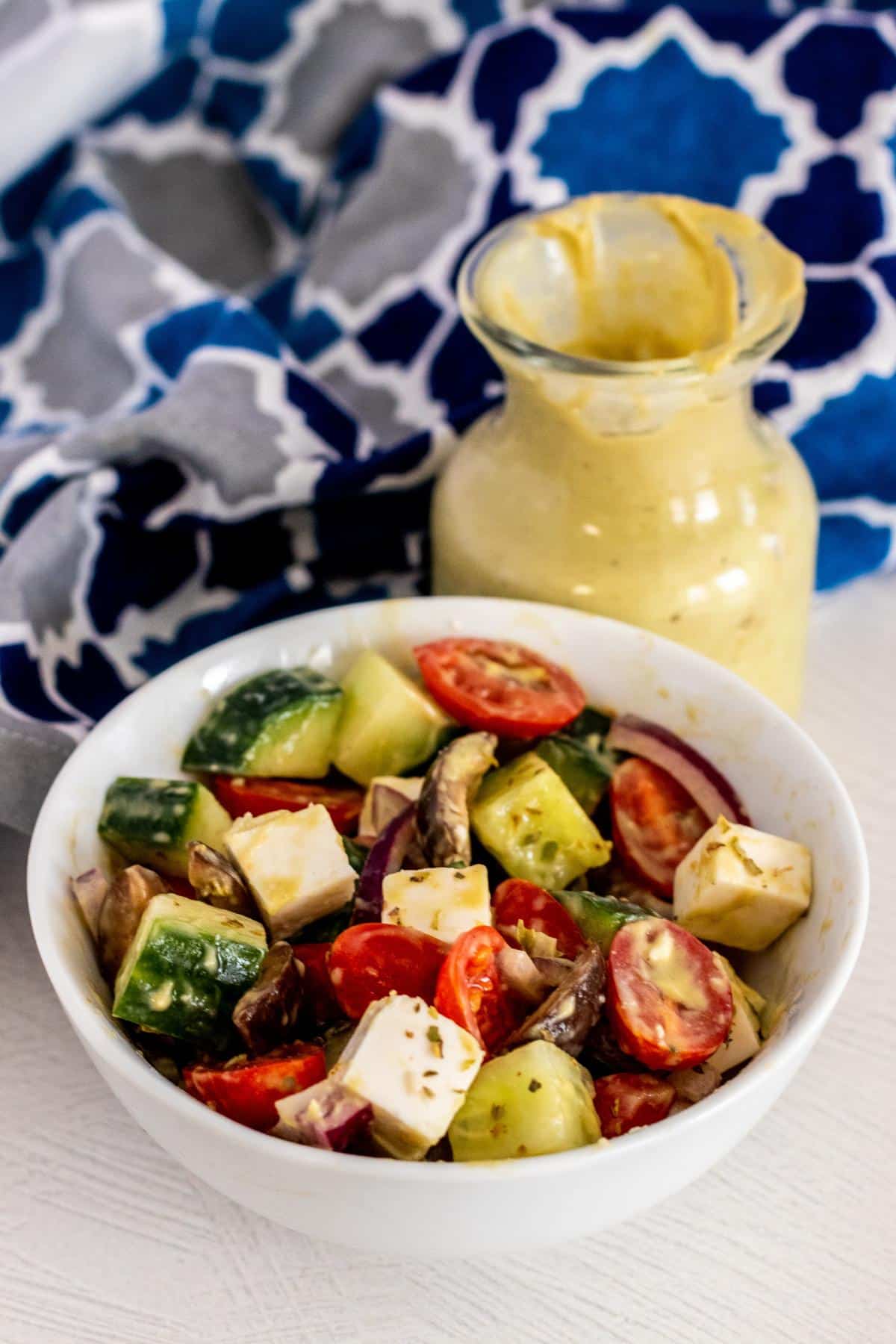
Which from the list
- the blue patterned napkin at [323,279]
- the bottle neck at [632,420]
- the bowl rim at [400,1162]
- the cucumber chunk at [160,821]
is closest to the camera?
the bowl rim at [400,1162]

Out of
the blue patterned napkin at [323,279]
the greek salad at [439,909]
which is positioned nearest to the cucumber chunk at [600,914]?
the greek salad at [439,909]

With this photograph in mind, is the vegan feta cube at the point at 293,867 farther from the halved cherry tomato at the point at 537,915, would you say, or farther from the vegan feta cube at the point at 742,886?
the vegan feta cube at the point at 742,886

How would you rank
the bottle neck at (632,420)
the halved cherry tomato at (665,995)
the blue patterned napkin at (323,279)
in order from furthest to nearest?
the blue patterned napkin at (323,279) < the bottle neck at (632,420) < the halved cherry tomato at (665,995)

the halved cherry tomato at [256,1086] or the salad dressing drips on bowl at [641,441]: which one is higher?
the salad dressing drips on bowl at [641,441]

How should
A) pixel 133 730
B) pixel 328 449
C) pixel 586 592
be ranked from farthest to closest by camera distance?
1. pixel 328 449
2. pixel 586 592
3. pixel 133 730

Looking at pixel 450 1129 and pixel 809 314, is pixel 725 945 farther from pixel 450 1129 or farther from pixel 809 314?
pixel 809 314

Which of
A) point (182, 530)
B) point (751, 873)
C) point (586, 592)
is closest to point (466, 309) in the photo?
point (586, 592)

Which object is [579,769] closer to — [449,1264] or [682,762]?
[682,762]
